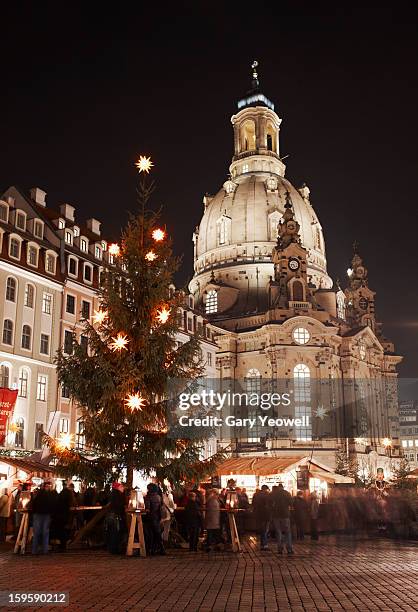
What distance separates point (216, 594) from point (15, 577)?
420 cm

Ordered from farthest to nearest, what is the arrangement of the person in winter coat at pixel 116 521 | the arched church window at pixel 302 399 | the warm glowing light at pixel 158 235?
the arched church window at pixel 302 399
the warm glowing light at pixel 158 235
the person in winter coat at pixel 116 521

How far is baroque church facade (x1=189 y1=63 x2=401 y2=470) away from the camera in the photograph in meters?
86.1

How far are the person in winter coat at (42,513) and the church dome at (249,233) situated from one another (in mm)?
76100

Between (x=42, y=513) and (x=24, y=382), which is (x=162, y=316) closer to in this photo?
(x=42, y=513)

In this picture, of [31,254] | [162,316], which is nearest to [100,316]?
[162,316]

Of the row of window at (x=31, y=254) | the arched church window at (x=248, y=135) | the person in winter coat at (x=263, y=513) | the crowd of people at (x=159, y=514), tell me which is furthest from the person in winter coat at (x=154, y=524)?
the arched church window at (x=248, y=135)

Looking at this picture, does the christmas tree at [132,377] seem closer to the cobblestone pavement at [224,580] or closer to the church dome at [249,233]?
the cobblestone pavement at [224,580]

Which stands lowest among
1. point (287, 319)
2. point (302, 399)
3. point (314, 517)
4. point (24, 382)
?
point (314, 517)

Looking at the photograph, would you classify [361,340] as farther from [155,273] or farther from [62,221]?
[155,273]

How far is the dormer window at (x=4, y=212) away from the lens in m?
44.8

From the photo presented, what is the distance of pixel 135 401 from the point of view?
21.3 meters

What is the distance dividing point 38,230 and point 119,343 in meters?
28.5

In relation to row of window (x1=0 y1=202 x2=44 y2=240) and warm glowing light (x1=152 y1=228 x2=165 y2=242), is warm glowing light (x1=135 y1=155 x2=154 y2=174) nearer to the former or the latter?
warm glowing light (x1=152 y1=228 x2=165 y2=242)

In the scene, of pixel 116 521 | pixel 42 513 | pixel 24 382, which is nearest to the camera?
pixel 42 513
